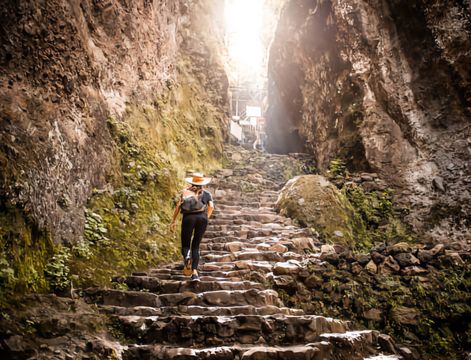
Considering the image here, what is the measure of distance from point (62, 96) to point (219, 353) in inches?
201

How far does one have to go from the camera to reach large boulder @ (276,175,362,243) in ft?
29.1

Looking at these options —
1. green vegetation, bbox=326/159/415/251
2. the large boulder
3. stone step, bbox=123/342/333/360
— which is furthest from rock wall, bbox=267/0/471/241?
stone step, bbox=123/342/333/360

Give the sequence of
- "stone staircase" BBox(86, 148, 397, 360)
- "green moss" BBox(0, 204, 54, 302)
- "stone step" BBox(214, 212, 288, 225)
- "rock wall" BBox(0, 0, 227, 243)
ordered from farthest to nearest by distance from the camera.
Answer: "stone step" BBox(214, 212, 288, 225)
"rock wall" BBox(0, 0, 227, 243)
"stone staircase" BBox(86, 148, 397, 360)
"green moss" BBox(0, 204, 54, 302)

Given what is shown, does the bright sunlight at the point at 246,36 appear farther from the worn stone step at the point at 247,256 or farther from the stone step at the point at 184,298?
the stone step at the point at 184,298

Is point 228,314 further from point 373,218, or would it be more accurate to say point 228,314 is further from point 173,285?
point 373,218

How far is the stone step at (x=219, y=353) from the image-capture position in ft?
12.5

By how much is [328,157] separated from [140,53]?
8216 mm

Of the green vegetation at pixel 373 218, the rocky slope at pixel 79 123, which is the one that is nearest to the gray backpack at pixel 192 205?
the rocky slope at pixel 79 123

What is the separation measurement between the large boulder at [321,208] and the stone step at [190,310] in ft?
13.9

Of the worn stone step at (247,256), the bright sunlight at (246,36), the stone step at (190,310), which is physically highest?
the bright sunlight at (246,36)

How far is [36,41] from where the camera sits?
5508 millimetres

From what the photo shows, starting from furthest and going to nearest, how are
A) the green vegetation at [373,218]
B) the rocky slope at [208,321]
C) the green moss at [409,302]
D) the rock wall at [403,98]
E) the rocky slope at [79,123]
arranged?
Result: the green vegetation at [373,218] → the rock wall at [403,98] → the green moss at [409,302] → the rocky slope at [79,123] → the rocky slope at [208,321]

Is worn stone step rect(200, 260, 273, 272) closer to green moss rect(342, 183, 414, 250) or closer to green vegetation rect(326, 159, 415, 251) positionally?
green vegetation rect(326, 159, 415, 251)

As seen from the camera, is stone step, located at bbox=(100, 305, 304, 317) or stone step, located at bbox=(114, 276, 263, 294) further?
stone step, located at bbox=(114, 276, 263, 294)
